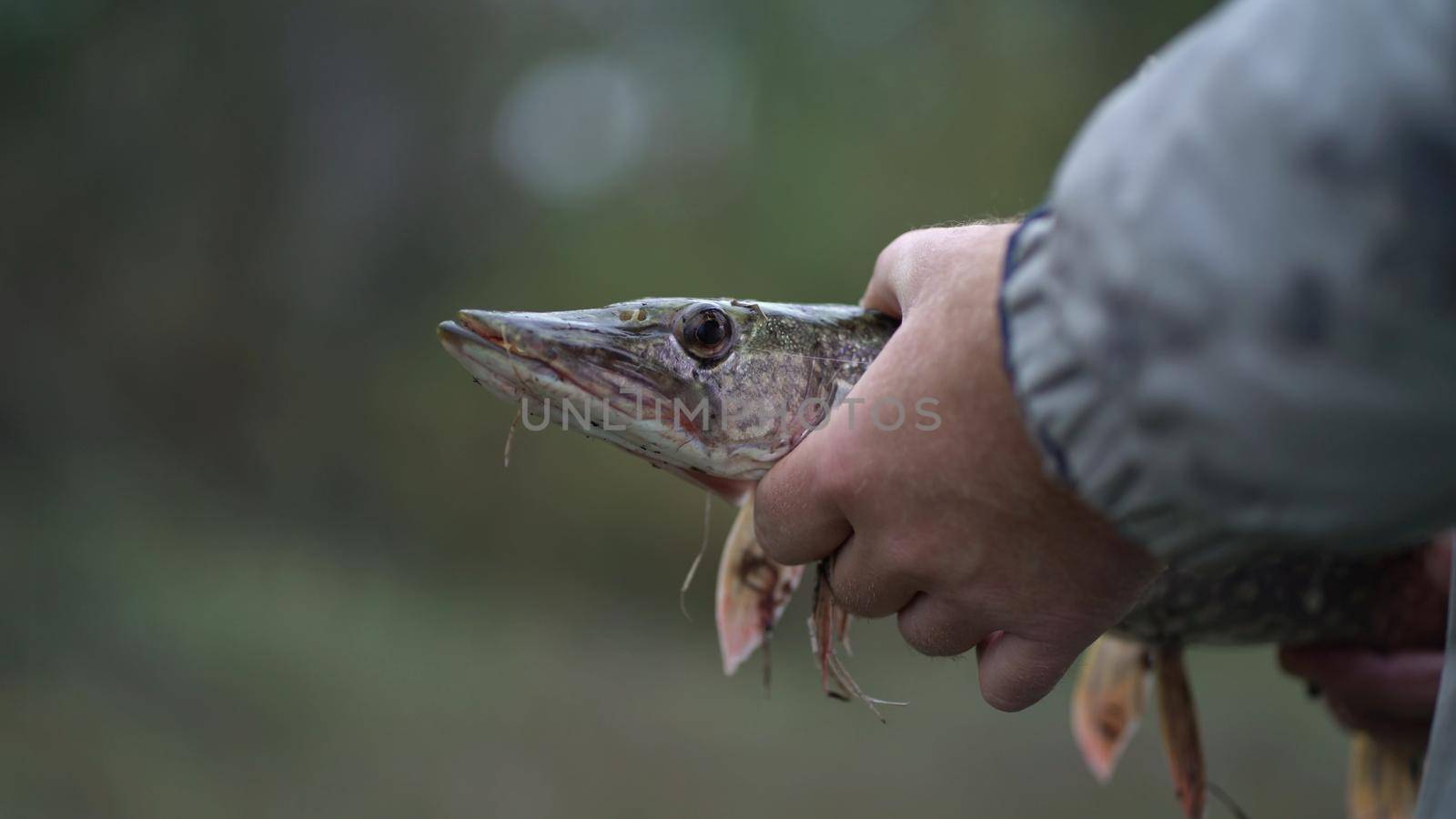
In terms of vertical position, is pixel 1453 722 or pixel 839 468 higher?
pixel 839 468

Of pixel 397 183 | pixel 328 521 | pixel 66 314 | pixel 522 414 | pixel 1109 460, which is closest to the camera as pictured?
pixel 1109 460

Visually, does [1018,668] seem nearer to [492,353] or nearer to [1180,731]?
[492,353]

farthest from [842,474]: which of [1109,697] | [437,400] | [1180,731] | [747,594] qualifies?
[437,400]

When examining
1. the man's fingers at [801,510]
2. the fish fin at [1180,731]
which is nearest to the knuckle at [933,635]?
the man's fingers at [801,510]

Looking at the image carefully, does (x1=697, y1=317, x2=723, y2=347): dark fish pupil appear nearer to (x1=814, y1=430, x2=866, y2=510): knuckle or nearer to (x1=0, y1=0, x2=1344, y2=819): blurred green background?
(x1=814, y1=430, x2=866, y2=510): knuckle

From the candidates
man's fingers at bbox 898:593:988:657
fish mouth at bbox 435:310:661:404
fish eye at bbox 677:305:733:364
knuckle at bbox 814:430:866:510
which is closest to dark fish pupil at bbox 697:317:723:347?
fish eye at bbox 677:305:733:364

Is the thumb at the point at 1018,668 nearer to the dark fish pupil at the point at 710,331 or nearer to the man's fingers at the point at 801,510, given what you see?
the man's fingers at the point at 801,510

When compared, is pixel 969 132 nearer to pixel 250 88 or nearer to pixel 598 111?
pixel 598 111

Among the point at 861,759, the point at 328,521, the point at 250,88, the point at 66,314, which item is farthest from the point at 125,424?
the point at 861,759
